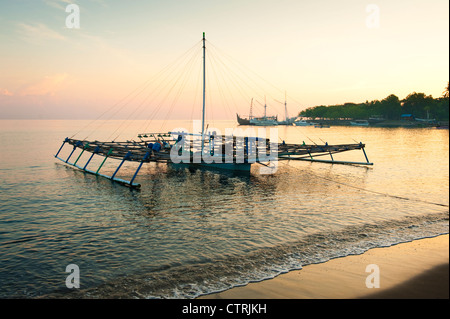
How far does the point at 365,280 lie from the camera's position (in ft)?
26.9

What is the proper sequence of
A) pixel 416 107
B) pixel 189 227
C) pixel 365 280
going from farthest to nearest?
pixel 416 107, pixel 189 227, pixel 365 280

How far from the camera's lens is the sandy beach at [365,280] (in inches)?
296

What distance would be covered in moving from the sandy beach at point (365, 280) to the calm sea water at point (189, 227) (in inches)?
18.6

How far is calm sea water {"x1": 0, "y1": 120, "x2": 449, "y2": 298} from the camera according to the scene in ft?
28.4

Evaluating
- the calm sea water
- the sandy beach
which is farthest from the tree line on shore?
the sandy beach

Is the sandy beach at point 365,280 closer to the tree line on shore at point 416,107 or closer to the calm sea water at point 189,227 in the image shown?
the calm sea water at point 189,227

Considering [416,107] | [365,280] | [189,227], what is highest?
[416,107]

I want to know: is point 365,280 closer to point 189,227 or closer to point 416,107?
point 189,227

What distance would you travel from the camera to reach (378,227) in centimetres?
1275

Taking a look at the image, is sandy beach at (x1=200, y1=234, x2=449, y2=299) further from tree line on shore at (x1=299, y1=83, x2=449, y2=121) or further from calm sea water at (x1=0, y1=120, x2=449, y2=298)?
tree line on shore at (x1=299, y1=83, x2=449, y2=121)

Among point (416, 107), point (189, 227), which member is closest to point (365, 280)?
point (189, 227)

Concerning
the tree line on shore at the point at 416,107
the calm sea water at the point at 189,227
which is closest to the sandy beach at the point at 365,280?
the calm sea water at the point at 189,227

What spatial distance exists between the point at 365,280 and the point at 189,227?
7.51 metres

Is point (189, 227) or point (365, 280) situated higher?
point (189, 227)
